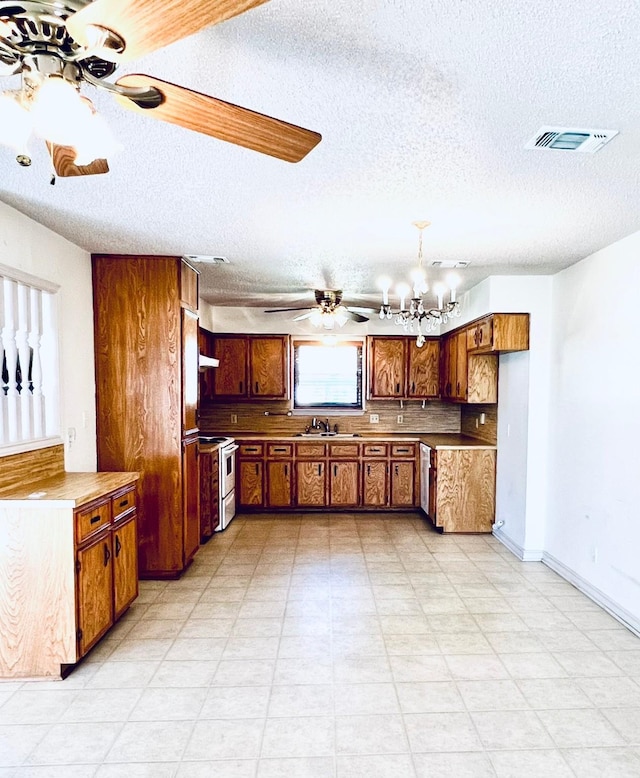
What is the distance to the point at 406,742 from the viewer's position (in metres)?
1.94

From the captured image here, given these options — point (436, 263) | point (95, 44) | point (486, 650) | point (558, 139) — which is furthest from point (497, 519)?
point (95, 44)

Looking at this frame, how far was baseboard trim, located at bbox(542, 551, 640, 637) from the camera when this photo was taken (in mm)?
2894

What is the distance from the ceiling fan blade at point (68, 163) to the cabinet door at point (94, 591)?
5.95 feet

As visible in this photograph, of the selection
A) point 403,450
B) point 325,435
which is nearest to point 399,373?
point 403,450

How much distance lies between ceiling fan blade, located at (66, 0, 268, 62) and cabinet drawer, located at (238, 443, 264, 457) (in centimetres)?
472

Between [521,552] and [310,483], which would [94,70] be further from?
[310,483]

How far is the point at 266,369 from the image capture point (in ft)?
19.1

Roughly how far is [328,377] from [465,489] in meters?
2.24

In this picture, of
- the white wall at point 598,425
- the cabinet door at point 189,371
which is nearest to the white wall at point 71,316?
the cabinet door at point 189,371

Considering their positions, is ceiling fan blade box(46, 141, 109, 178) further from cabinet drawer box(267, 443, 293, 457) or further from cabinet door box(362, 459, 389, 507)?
cabinet door box(362, 459, 389, 507)

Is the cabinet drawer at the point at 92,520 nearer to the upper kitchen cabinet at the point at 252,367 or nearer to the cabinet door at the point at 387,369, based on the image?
the upper kitchen cabinet at the point at 252,367

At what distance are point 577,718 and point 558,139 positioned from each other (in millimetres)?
2467

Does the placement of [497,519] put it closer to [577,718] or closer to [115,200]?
[577,718]

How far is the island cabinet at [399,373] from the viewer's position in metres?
5.89
